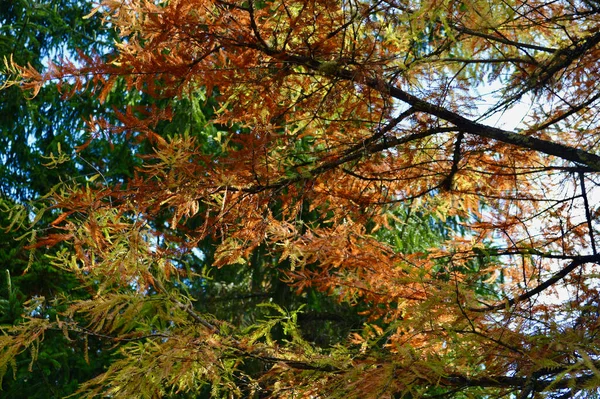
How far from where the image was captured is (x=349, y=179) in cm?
400

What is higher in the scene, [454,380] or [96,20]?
[96,20]

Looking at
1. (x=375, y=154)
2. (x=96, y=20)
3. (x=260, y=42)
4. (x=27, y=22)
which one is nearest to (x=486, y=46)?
(x=375, y=154)

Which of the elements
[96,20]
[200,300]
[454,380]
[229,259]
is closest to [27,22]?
[96,20]

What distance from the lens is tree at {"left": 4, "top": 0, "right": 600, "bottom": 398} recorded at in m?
2.87

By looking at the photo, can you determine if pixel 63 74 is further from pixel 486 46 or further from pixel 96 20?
pixel 96 20

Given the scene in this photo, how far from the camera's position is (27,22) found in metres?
9.04

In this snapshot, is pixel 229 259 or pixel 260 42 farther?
pixel 229 259

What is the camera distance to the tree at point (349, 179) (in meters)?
2.87

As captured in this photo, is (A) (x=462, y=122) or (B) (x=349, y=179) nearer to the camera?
(A) (x=462, y=122)

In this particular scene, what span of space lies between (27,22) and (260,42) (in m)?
7.02

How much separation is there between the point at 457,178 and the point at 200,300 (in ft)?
17.2

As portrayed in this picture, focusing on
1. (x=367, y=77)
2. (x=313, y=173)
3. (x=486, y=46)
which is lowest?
(x=313, y=173)

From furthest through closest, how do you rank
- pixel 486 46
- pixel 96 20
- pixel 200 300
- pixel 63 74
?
pixel 96 20 < pixel 200 300 < pixel 486 46 < pixel 63 74

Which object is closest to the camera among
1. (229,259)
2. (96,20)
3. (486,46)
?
(229,259)
